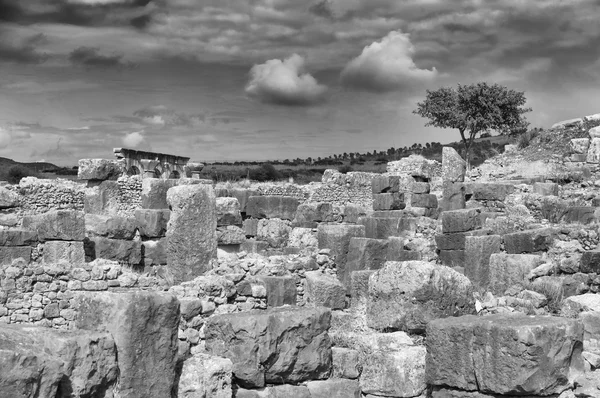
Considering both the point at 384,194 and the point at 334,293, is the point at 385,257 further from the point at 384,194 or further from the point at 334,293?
the point at 384,194

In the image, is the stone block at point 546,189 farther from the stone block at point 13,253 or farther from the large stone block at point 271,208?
the stone block at point 13,253

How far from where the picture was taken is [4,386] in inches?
144

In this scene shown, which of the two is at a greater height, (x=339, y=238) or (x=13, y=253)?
(x=339, y=238)

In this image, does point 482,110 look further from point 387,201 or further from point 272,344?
point 272,344

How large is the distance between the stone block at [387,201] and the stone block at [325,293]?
8985mm

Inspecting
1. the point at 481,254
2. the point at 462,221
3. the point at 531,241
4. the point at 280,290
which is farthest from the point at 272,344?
the point at 462,221

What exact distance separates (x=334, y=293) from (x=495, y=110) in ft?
95.5

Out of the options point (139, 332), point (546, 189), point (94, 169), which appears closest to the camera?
point (139, 332)

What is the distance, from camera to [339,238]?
1352 centimetres

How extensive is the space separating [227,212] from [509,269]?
4.96m

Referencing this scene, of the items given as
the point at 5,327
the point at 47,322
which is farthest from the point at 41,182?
the point at 5,327

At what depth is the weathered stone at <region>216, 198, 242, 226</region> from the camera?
12.4m

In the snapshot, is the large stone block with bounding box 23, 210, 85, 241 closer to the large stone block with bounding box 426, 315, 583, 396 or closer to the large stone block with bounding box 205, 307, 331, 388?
the large stone block with bounding box 205, 307, 331, 388

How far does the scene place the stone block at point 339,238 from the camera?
13434 millimetres
